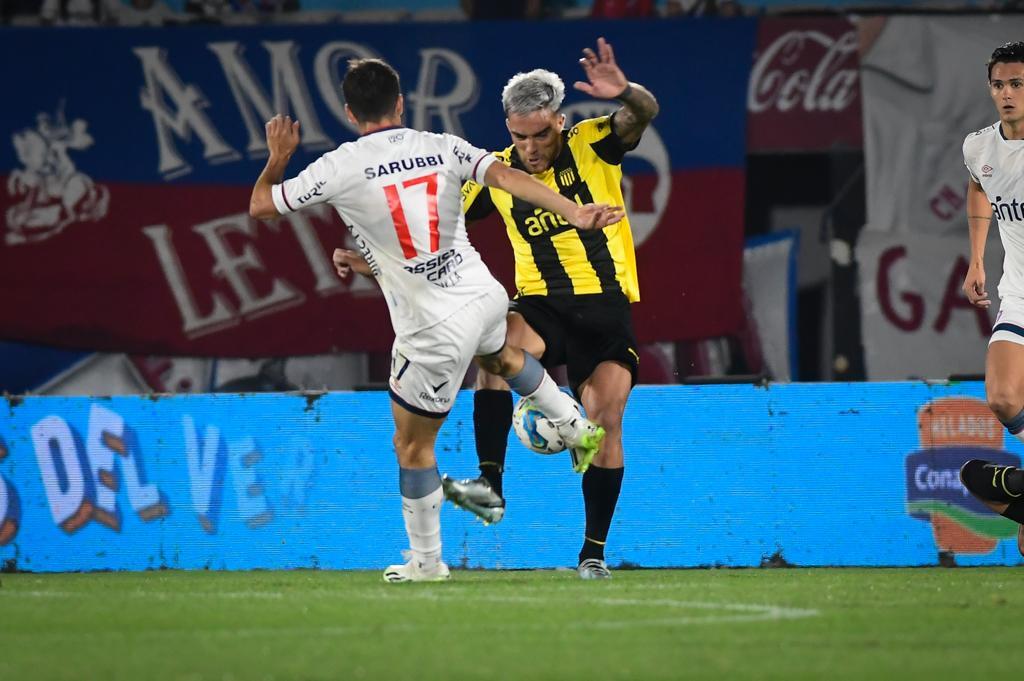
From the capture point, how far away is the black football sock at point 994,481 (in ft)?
24.8

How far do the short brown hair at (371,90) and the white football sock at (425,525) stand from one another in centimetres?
162

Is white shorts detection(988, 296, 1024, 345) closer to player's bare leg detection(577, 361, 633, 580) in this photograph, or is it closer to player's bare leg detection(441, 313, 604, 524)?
player's bare leg detection(577, 361, 633, 580)

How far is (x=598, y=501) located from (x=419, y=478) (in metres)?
1.05

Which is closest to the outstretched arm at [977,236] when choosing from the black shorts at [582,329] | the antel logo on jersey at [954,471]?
the antel logo on jersey at [954,471]

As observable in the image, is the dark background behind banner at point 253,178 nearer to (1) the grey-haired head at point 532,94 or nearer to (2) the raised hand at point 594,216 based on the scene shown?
(1) the grey-haired head at point 532,94

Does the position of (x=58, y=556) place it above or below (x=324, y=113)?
below

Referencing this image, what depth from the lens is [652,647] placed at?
4.61 m

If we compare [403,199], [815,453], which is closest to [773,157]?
[815,453]

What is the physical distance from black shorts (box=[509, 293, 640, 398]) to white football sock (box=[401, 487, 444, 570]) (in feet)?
3.20

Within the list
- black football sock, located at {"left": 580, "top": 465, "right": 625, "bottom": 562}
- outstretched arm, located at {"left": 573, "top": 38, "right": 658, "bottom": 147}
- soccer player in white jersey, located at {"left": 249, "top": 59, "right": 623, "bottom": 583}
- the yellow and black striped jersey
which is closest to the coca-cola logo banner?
the yellow and black striped jersey

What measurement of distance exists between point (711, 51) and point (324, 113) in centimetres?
345

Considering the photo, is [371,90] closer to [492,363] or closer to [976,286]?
[492,363]

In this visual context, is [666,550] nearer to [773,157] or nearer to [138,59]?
[773,157]

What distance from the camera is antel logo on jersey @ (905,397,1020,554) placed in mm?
9305
